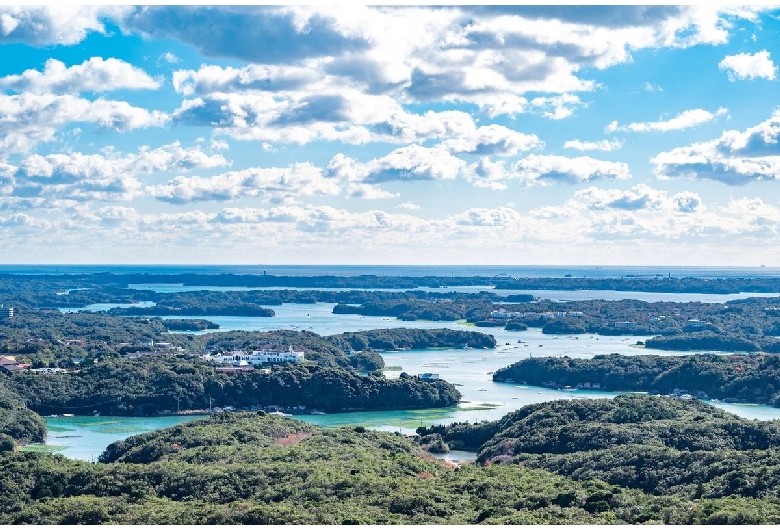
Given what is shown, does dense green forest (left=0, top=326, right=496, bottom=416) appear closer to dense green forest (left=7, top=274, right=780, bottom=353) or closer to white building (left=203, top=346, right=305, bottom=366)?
white building (left=203, top=346, right=305, bottom=366)

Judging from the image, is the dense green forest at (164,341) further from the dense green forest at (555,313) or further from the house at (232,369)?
the dense green forest at (555,313)

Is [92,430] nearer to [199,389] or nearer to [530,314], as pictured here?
[199,389]

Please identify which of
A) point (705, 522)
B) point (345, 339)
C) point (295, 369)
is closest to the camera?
point (705, 522)

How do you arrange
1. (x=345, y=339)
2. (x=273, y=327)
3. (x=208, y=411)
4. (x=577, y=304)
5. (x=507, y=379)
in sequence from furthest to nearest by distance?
(x=577, y=304) < (x=273, y=327) < (x=345, y=339) < (x=507, y=379) < (x=208, y=411)

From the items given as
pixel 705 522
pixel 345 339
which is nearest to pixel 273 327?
pixel 345 339

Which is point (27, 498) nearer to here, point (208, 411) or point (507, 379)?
point (208, 411)

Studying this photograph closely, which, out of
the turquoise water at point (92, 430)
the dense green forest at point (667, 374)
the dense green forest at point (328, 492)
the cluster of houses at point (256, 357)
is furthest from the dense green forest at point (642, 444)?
the cluster of houses at point (256, 357)

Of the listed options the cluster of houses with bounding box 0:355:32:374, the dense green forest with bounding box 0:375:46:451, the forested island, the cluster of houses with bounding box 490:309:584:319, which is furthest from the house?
the cluster of houses with bounding box 490:309:584:319
